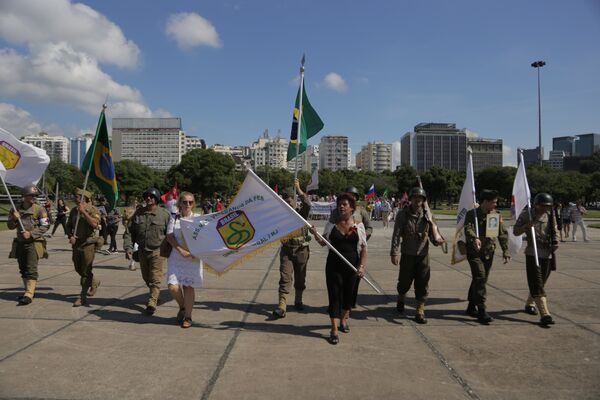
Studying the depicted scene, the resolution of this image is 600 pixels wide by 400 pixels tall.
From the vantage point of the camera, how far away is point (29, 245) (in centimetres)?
Answer: 713

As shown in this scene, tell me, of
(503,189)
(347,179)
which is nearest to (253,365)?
(503,189)

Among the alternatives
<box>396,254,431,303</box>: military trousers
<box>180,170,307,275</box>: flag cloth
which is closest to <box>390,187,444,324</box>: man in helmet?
<box>396,254,431,303</box>: military trousers

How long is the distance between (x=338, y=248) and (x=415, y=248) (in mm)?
1450

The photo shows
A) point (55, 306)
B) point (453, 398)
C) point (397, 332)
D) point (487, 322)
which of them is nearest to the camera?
point (453, 398)

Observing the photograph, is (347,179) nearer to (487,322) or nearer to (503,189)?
(503,189)

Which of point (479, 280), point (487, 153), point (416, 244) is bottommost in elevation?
point (479, 280)

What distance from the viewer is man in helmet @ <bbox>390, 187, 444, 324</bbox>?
246 inches

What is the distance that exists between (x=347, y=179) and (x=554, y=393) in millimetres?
107950

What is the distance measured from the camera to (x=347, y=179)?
11119 cm

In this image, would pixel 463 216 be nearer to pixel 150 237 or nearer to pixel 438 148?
pixel 150 237

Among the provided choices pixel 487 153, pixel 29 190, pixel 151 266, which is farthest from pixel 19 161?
pixel 487 153

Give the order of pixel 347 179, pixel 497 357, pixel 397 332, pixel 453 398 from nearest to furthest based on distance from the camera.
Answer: pixel 453 398, pixel 497 357, pixel 397 332, pixel 347 179

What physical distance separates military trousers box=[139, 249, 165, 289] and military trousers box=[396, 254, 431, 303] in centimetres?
362

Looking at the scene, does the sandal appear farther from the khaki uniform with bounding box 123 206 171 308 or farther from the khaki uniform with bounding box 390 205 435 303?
the khaki uniform with bounding box 390 205 435 303
